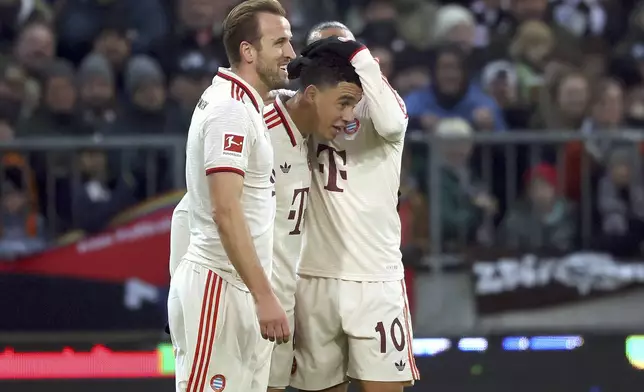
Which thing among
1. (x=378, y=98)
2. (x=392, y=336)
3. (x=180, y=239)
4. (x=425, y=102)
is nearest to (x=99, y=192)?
(x=425, y=102)

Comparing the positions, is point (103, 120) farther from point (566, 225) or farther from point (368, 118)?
point (368, 118)

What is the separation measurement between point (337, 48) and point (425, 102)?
4.10 meters

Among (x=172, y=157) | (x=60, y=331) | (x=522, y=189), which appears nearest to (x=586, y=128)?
(x=522, y=189)

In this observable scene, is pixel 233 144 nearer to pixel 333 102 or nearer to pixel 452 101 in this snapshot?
pixel 333 102

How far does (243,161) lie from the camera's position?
4.34 metres

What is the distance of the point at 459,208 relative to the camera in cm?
829

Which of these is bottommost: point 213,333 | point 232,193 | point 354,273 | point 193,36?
point 213,333

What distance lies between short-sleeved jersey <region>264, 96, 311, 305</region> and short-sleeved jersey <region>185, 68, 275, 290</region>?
1.72ft

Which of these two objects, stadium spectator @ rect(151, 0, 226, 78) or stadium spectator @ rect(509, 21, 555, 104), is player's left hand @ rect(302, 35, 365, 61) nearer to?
stadium spectator @ rect(151, 0, 226, 78)

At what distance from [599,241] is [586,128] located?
42.0 inches

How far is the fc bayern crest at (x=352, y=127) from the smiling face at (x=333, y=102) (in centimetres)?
→ 17

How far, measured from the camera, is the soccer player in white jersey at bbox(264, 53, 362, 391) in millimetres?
5051

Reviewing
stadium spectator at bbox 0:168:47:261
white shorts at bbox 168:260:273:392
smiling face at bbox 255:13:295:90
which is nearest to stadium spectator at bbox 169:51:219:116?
stadium spectator at bbox 0:168:47:261

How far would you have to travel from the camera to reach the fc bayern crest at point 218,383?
4.47 m
